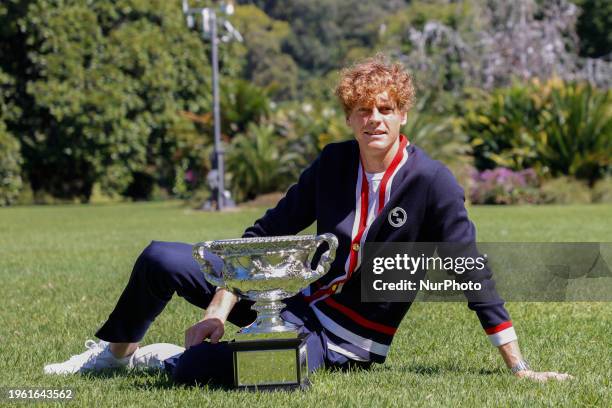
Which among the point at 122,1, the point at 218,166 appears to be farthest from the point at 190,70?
the point at 218,166

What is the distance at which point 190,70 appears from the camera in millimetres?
35062

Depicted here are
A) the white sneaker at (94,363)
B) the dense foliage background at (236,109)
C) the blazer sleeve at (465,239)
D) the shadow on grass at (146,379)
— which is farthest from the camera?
the dense foliage background at (236,109)

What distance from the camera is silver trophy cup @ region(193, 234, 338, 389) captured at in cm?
368

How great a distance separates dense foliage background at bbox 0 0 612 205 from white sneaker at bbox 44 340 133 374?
60.0ft

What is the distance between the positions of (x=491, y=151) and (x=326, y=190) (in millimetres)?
21622

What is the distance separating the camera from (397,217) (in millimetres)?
4156

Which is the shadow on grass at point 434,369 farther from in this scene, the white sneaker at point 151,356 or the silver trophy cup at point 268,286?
the white sneaker at point 151,356

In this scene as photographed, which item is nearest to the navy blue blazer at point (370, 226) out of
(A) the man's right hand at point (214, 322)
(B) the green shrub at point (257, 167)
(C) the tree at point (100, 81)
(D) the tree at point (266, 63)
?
(A) the man's right hand at point (214, 322)

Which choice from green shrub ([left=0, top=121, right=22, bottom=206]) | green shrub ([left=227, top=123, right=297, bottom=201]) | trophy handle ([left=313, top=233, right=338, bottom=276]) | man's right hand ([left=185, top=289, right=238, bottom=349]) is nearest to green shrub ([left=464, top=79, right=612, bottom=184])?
green shrub ([left=227, top=123, right=297, bottom=201])

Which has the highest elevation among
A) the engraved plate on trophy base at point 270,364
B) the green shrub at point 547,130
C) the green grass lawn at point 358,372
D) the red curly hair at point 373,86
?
the red curly hair at point 373,86

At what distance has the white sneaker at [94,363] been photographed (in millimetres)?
4609

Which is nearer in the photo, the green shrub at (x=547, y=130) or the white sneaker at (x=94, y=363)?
the white sneaker at (x=94, y=363)

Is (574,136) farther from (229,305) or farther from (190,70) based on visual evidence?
(229,305)

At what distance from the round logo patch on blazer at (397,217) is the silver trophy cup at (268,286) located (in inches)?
17.8
